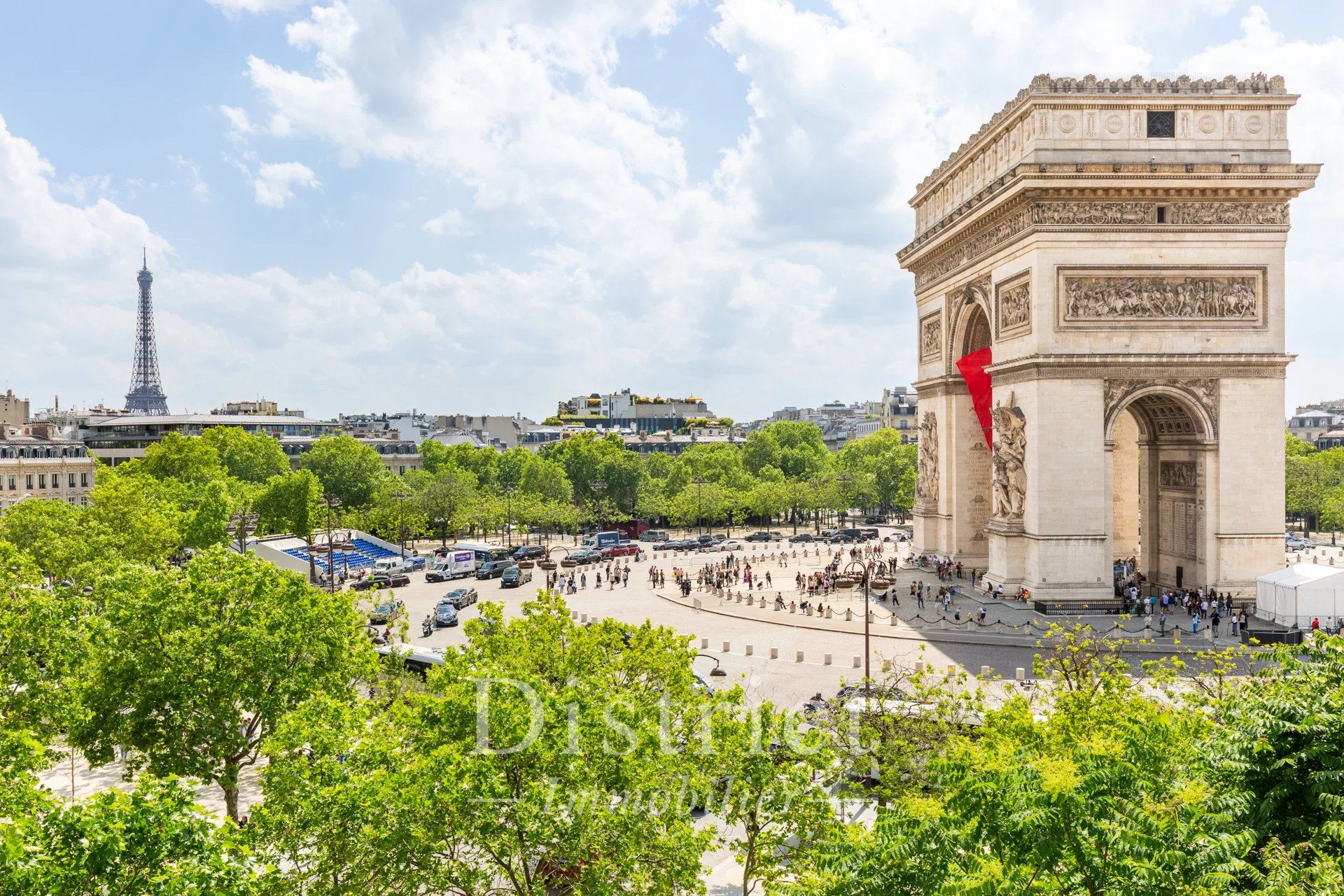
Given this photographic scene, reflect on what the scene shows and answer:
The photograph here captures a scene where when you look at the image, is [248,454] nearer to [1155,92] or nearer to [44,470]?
[44,470]

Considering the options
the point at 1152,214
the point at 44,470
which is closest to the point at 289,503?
the point at 44,470

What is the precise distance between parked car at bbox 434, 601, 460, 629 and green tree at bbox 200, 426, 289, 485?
4445cm

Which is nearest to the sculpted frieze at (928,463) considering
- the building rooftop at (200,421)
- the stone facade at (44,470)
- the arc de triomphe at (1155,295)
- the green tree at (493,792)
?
the arc de triomphe at (1155,295)

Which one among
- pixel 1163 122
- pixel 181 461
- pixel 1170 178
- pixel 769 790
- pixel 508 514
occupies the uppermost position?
pixel 1163 122

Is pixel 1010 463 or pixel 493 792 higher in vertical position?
pixel 1010 463

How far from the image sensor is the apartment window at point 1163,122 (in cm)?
3822

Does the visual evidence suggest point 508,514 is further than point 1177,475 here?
Yes

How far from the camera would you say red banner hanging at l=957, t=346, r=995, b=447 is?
44.2 m

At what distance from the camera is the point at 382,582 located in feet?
181

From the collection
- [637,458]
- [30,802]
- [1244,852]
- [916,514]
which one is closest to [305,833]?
[30,802]

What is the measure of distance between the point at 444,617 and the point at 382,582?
14143 millimetres

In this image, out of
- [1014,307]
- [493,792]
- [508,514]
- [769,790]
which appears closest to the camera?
[493,792]

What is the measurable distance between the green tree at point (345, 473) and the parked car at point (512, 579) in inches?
1114

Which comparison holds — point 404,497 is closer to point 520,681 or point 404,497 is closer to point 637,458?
point 637,458
